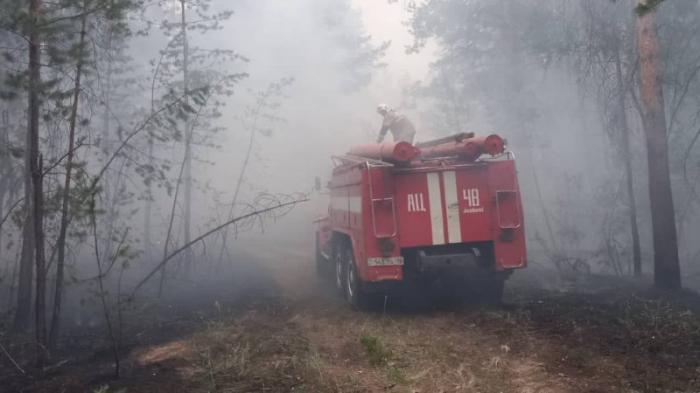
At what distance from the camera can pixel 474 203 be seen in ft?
23.9

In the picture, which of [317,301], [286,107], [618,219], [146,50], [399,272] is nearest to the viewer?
Answer: [399,272]

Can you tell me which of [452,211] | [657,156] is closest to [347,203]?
[452,211]

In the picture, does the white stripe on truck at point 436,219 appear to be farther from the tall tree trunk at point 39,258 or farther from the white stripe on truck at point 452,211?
the tall tree trunk at point 39,258

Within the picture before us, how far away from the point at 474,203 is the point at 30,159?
580 cm

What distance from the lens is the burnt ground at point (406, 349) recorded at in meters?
4.84

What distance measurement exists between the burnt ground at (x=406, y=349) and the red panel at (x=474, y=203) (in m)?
1.16

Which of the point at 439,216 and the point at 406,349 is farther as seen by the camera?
the point at 439,216

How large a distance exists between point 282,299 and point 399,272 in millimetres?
3397

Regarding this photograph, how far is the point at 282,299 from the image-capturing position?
31.9 feet

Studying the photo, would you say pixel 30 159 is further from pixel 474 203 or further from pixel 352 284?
pixel 474 203

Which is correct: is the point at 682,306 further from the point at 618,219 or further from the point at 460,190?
the point at 618,219

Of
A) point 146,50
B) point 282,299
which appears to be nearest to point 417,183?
point 282,299

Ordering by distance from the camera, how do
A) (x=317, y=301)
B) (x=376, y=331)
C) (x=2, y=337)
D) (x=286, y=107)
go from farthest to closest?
(x=286, y=107) < (x=317, y=301) < (x=2, y=337) < (x=376, y=331)

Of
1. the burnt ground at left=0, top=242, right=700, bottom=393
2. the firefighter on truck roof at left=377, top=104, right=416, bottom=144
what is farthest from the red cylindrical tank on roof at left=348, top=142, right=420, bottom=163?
the firefighter on truck roof at left=377, top=104, right=416, bottom=144
